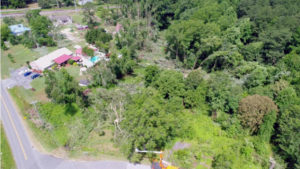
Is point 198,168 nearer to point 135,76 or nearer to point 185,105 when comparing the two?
point 185,105

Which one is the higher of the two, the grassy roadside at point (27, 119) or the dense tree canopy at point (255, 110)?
the dense tree canopy at point (255, 110)

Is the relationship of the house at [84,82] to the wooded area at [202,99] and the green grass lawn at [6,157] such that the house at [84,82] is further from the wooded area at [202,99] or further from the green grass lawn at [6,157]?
the green grass lawn at [6,157]

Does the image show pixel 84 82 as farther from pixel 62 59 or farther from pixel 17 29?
pixel 17 29

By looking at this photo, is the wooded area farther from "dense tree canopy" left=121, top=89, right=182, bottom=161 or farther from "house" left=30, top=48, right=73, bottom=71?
"house" left=30, top=48, right=73, bottom=71

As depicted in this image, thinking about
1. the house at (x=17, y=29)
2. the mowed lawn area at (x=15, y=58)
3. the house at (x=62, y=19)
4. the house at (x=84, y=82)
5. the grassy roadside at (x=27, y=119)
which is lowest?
the grassy roadside at (x=27, y=119)

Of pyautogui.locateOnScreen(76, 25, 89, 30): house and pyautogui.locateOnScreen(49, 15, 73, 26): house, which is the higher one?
pyautogui.locateOnScreen(49, 15, 73, 26): house

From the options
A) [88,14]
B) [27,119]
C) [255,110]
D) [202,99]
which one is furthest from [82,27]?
[255,110]

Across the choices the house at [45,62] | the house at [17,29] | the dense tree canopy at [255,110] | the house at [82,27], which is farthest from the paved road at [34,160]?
the house at [82,27]

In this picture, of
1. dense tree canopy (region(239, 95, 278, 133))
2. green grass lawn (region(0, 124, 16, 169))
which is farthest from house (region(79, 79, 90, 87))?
dense tree canopy (region(239, 95, 278, 133))
